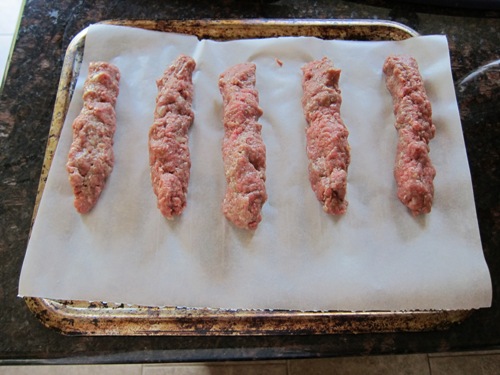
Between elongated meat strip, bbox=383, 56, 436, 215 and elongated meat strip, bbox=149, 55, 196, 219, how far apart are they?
0.71 metres

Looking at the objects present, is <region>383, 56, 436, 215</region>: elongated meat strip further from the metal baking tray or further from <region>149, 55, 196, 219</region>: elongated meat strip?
<region>149, 55, 196, 219</region>: elongated meat strip

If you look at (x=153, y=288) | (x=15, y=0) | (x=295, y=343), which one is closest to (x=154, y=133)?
(x=153, y=288)

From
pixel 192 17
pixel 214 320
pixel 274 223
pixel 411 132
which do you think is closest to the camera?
pixel 214 320

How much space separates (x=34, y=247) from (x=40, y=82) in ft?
2.24

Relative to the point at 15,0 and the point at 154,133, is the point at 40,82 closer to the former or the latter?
the point at 154,133

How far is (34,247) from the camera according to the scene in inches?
51.2

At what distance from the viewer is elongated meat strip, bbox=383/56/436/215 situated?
54.6 inches

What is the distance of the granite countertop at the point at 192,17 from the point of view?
48.2 inches

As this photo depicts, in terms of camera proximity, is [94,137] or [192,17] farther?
[192,17]

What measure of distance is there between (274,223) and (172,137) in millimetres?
444

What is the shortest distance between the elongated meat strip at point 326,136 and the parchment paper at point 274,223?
0.04 metres

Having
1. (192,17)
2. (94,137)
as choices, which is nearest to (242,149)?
(94,137)

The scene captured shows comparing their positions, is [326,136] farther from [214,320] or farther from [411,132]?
[214,320]

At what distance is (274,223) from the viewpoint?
4.51 ft
